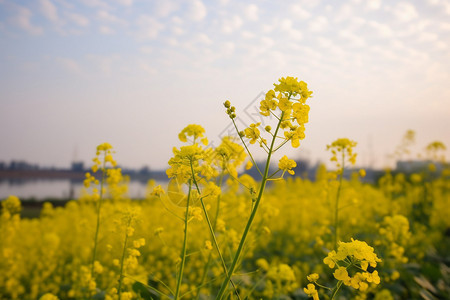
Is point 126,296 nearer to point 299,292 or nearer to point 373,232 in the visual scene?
point 299,292

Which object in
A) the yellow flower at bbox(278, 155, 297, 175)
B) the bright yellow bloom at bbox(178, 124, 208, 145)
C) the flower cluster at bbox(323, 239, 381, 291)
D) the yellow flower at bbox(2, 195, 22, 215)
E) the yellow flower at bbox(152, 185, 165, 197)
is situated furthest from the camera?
the yellow flower at bbox(2, 195, 22, 215)

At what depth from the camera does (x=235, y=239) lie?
3.00m

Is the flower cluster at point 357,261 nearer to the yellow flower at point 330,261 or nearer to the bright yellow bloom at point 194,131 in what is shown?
the yellow flower at point 330,261

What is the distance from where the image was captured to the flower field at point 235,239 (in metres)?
1.68

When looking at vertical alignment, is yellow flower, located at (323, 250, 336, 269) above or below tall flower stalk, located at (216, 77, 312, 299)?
below

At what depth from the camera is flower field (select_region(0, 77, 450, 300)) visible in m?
1.68

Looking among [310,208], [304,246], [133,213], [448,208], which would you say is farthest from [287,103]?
[448,208]

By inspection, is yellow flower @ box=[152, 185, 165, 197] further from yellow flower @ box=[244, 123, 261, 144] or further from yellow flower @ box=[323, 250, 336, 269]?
yellow flower @ box=[323, 250, 336, 269]

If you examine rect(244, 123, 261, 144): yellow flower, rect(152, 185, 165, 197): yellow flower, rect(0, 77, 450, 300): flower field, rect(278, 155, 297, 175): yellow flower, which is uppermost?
rect(244, 123, 261, 144): yellow flower

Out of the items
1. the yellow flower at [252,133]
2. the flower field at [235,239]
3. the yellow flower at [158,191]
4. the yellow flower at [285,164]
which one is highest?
the yellow flower at [252,133]

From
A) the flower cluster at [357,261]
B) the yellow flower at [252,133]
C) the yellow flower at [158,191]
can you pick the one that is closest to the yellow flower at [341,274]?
the flower cluster at [357,261]

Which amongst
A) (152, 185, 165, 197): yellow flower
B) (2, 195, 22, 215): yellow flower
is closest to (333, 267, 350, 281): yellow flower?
(152, 185, 165, 197): yellow flower

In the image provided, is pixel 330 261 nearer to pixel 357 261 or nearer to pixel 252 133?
pixel 357 261

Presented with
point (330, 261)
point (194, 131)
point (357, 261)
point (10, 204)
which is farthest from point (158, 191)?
point (10, 204)
